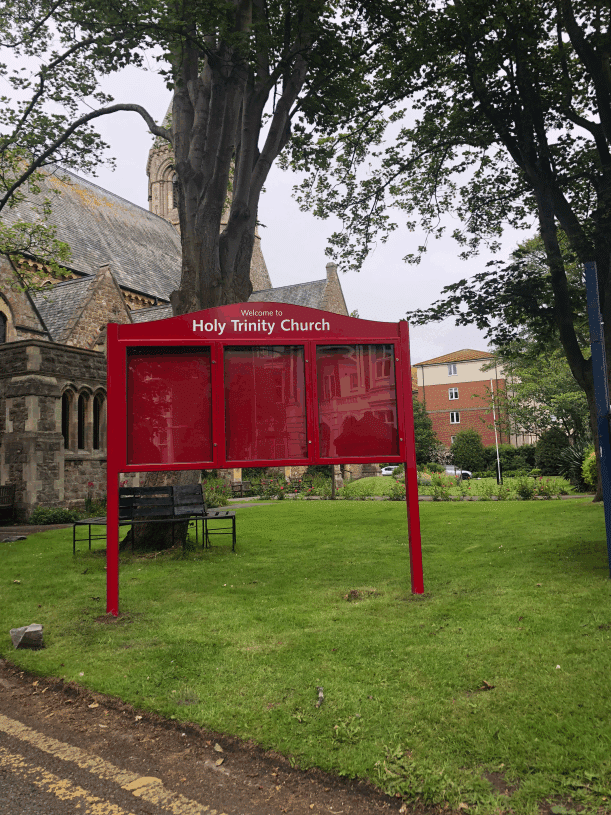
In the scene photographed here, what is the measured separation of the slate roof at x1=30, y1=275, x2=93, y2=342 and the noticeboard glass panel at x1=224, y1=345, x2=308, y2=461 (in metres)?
17.8

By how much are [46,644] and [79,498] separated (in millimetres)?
15213

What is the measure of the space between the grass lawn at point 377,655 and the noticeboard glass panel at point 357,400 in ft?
5.19

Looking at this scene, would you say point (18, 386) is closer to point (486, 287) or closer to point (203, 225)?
point (203, 225)

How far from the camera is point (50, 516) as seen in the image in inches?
658

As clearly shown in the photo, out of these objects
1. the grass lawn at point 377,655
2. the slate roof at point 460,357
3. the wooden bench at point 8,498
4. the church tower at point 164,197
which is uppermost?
the church tower at point 164,197

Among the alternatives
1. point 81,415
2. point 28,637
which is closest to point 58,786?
point 28,637

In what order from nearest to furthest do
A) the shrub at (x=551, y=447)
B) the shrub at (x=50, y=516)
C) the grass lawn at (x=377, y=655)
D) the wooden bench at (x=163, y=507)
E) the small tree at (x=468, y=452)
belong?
the grass lawn at (x=377, y=655), the wooden bench at (x=163, y=507), the shrub at (x=50, y=516), the shrub at (x=551, y=447), the small tree at (x=468, y=452)

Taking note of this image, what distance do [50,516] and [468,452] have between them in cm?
3066

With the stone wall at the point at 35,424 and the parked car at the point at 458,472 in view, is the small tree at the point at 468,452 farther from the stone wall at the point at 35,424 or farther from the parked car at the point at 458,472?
the stone wall at the point at 35,424

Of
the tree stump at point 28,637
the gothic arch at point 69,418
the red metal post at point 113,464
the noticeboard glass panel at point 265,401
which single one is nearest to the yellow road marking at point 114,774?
the tree stump at point 28,637

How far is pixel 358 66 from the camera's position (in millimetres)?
12562

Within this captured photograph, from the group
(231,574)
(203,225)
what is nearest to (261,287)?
(203,225)

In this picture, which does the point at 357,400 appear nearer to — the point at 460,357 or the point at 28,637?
the point at 28,637

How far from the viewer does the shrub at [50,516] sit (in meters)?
16.6
